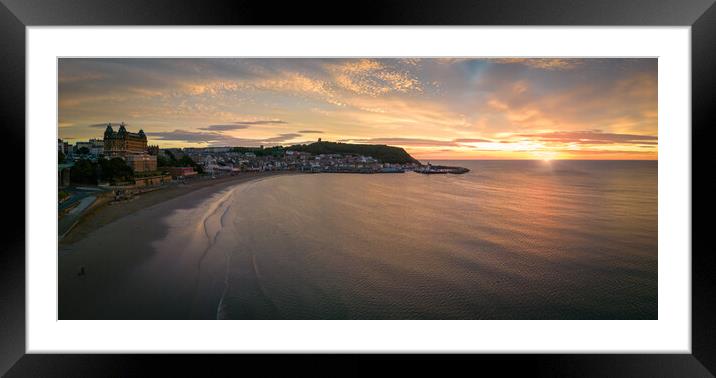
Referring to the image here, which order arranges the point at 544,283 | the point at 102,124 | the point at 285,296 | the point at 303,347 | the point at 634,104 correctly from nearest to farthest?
the point at 303,347 → the point at 285,296 → the point at 544,283 → the point at 102,124 → the point at 634,104

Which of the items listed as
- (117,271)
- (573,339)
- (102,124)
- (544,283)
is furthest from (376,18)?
(102,124)

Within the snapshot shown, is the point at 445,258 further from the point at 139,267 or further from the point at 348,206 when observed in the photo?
the point at 348,206

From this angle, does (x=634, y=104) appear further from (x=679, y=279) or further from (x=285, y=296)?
(x=285, y=296)

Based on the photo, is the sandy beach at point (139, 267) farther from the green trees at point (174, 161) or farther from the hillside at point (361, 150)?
the hillside at point (361, 150)

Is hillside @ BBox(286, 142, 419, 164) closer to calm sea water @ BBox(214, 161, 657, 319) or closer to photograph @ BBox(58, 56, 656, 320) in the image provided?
photograph @ BBox(58, 56, 656, 320)

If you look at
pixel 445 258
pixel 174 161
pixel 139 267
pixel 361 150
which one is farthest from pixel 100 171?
pixel 361 150

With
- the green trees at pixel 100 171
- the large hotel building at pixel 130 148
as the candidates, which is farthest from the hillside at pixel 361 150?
the green trees at pixel 100 171
